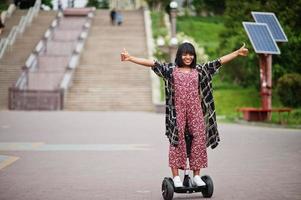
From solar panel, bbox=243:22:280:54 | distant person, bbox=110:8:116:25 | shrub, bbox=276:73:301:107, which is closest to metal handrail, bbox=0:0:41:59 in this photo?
distant person, bbox=110:8:116:25

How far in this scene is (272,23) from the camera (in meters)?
24.2

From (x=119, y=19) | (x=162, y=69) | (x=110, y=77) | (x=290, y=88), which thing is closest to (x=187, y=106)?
(x=162, y=69)

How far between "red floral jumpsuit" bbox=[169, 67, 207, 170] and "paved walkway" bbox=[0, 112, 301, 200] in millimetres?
554

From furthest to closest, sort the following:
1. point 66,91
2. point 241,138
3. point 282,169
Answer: point 66,91, point 241,138, point 282,169

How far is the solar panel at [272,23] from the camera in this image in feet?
77.8

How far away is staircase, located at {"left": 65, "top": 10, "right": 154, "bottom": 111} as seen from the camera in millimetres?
36031

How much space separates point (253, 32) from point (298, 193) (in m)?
15.2

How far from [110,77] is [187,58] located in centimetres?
3212

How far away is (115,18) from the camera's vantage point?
54625mm

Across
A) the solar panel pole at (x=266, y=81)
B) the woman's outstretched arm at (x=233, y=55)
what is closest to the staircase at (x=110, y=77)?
the solar panel pole at (x=266, y=81)

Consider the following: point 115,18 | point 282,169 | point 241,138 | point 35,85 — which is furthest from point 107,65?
point 282,169

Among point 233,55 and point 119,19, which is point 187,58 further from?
point 119,19

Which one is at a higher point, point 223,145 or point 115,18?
point 115,18

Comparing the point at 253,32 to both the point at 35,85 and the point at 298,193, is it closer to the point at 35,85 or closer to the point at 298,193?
the point at 298,193
